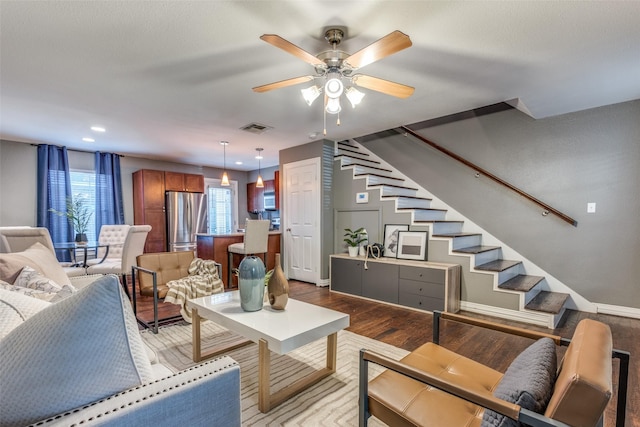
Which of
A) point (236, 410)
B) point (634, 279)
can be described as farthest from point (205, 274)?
point (634, 279)

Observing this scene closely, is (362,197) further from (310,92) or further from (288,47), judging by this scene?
(288,47)

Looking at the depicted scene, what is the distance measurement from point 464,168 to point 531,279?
1666 mm

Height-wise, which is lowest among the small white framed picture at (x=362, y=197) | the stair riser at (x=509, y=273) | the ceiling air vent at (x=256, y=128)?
the stair riser at (x=509, y=273)

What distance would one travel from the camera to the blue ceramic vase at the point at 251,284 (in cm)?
204

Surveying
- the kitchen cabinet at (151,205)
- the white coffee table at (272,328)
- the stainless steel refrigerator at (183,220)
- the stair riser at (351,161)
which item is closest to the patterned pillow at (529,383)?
the white coffee table at (272,328)

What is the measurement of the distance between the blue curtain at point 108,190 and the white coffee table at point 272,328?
14.4 feet

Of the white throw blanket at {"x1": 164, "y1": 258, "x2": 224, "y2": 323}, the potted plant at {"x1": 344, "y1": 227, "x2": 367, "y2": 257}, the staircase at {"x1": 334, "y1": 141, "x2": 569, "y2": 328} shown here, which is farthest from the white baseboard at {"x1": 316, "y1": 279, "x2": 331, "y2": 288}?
the white throw blanket at {"x1": 164, "y1": 258, "x2": 224, "y2": 323}

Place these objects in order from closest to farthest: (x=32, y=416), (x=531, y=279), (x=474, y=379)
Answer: (x=32, y=416), (x=474, y=379), (x=531, y=279)

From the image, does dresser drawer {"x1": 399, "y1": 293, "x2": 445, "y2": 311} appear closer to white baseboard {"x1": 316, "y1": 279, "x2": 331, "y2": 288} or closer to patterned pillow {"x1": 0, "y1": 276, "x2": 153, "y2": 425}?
white baseboard {"x1": 316, "y1": 279, "x2": 331, "y2": 288}

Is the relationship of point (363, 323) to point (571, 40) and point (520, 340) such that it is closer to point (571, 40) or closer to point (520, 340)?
point (520, 340)

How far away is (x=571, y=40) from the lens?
6.61 feet

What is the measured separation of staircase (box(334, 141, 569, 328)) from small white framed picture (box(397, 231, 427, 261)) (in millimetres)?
109

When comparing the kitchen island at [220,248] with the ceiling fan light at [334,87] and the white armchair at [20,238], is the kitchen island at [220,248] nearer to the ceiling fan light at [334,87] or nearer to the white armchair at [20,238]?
the white armchair at [20,238]

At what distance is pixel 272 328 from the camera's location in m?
1.78
